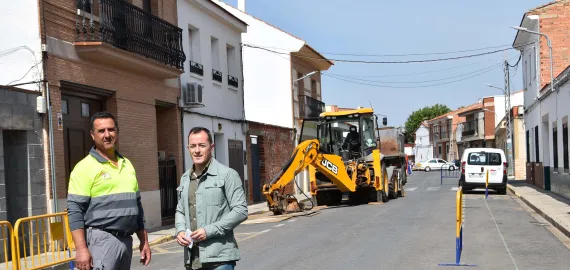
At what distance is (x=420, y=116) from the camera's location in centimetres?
11144

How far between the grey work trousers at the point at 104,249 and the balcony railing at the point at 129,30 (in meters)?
9.88

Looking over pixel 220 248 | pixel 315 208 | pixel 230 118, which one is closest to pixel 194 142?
pixel 220 248

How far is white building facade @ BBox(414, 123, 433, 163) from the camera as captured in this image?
105m

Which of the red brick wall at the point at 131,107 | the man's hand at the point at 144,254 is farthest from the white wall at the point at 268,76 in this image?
the man's hand at the point at 144,254

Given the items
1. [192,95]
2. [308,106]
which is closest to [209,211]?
[192,95]

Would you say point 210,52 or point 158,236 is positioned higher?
point 210,52

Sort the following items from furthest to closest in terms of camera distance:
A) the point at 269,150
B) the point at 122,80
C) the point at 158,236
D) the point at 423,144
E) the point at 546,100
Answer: the point at 423,144, the point at 269,150, the point at 546,100, the point at 122,80, the point at 158,236

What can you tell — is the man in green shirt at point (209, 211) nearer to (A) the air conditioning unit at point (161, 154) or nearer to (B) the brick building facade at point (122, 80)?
(B) the brick building facade at point (122, 80)

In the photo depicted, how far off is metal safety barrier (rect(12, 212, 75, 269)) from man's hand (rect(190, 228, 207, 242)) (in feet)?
15.2

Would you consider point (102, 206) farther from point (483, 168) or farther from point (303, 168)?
point (483, 168)

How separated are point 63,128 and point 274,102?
64.0ft

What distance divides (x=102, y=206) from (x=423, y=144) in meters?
103

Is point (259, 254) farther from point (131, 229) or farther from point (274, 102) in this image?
point (274, 102)

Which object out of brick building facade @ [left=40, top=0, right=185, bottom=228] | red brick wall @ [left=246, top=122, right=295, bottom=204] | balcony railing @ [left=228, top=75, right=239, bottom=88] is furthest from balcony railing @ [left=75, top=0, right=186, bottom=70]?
red brick wall @ [left=246, top=122, right=295, bottom=204]
